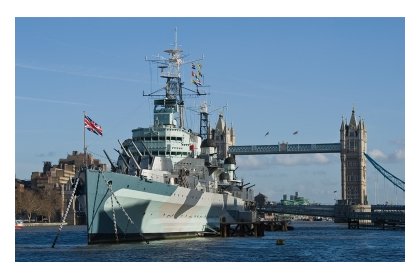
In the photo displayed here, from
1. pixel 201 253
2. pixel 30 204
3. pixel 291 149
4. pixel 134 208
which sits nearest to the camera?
pixel 201 253

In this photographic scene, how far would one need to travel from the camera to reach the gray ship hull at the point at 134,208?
4791 centimetres

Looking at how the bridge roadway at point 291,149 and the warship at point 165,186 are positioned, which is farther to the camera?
the bridge roadway at point 291,149

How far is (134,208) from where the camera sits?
50344 mm

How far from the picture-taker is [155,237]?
5338 cm

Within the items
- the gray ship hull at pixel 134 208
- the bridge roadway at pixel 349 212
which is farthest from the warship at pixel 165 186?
the bridge roadway at pixel 349 212

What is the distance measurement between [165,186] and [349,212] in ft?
282

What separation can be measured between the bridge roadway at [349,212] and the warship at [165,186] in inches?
1480

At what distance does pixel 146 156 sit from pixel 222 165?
67.2 ft

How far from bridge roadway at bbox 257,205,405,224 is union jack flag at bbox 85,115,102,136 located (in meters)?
73.4

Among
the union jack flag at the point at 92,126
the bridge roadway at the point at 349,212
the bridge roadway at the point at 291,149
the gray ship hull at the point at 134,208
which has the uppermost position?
the bridge roadway at the point at 291,149

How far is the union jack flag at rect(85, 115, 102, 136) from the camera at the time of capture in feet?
150

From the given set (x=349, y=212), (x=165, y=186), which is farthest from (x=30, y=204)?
(x=165, y=186)

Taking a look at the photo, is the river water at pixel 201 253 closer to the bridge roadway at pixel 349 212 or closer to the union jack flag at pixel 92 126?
the union jack flag at pixel 92 126

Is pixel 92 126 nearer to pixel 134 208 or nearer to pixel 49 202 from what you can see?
pixel 134 208
